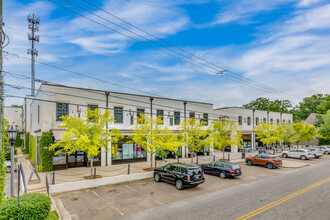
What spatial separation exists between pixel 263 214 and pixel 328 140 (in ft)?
178

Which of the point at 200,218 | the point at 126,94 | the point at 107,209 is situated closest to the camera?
the point at 200,218

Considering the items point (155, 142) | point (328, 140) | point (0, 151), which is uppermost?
point (0, 151)

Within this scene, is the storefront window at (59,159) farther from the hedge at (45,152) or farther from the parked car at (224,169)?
the parked car at (224,169)

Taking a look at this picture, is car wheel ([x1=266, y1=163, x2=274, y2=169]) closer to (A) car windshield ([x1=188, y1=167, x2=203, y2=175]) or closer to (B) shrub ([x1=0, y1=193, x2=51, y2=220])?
(A) car windshield ([x1=188, y1=167, x2=203, y2=175])

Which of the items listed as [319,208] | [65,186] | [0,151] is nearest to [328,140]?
[319,208]

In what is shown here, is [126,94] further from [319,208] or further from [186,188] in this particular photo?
[319,208]


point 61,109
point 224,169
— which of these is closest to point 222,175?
point 224,169

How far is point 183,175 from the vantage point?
14055mm

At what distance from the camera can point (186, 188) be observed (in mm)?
14555

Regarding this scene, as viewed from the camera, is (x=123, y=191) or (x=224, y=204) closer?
(x=224, y=204)

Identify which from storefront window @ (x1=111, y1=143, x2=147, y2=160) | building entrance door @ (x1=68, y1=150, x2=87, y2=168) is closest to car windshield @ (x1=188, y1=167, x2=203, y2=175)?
storefront window @ (x1=111, y1=143, x2=147, y2=160)

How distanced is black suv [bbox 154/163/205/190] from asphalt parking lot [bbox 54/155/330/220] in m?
0.49

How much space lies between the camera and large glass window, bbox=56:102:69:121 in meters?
19.2

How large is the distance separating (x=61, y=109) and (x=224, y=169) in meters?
16.2
